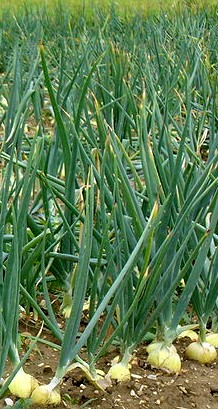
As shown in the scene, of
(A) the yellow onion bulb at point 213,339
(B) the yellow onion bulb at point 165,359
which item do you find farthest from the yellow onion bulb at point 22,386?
(A) the yellow onion bulb at point 213,339

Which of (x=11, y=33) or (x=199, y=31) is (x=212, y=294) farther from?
(x=11, y=33)

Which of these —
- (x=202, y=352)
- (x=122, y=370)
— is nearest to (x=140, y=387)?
(x=122, y=370)

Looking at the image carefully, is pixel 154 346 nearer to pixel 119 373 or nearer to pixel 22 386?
pixel 119 373

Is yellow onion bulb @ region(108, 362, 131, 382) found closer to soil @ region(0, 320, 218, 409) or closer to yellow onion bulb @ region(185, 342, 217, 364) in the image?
soil @ region(0, 320, 218, 409)

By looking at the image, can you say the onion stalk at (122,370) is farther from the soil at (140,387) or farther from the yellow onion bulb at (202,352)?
the yellow onion bulb at (202,352)

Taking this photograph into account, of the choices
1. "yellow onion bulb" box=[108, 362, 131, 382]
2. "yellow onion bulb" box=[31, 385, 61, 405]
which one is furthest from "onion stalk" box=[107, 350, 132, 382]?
"yellow onion bulb" box=[31, 385, 61, 405]

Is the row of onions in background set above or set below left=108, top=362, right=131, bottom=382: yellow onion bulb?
above
